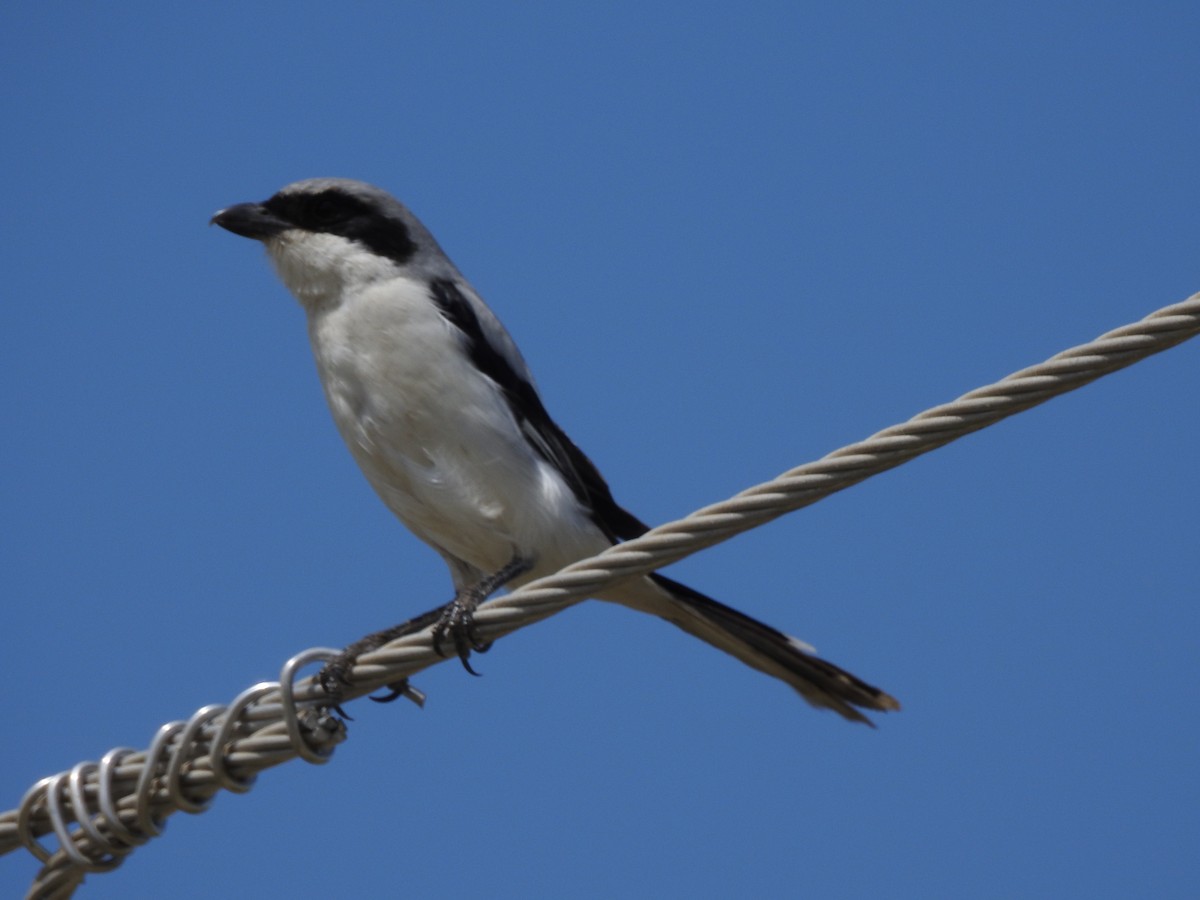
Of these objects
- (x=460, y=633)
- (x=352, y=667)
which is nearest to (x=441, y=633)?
(x=460, y=633)

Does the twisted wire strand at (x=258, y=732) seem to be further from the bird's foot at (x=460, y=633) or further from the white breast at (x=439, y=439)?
the white breast at (x=439, y=439)

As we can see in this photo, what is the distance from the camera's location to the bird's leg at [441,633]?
357 cm

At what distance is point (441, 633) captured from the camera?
3990mm

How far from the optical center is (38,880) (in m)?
3.46

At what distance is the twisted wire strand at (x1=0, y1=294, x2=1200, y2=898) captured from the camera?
317 centimetres

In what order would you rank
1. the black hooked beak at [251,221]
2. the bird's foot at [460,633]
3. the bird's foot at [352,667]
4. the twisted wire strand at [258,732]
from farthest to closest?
the black hooked beak at [251,221]
the bird's foot at [460,633]
the bird's foot at [352,667]
the twisted wire strand at [258,732]

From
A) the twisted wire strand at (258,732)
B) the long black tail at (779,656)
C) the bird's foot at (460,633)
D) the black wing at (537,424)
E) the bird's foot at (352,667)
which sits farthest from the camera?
the black wing at (537,424)

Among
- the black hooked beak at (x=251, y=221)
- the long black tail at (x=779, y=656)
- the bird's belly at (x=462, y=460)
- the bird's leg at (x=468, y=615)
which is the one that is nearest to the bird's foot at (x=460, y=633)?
the bird's leg at (x=468, y=615)

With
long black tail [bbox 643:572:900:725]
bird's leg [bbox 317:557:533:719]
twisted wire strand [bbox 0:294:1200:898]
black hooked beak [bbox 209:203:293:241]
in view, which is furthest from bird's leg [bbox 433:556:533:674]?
black hooked beak [bbox 209:203:293:241]

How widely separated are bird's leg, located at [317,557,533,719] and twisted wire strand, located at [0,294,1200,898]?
61 millimetres

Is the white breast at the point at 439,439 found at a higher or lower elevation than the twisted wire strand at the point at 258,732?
higher

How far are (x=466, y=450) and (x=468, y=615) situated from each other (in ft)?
3.19

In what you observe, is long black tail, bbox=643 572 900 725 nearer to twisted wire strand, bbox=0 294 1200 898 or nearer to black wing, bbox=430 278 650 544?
black wing, bbox=430 278 650 544

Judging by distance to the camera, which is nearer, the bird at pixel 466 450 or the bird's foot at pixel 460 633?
the bird's foot at pixel 460 633
